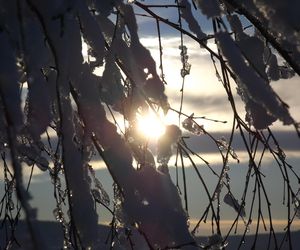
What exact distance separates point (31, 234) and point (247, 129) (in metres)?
1.36

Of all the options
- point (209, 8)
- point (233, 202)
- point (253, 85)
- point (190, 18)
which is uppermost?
point (190, 18)

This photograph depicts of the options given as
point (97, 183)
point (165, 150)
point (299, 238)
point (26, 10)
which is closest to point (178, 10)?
point (165, 150)

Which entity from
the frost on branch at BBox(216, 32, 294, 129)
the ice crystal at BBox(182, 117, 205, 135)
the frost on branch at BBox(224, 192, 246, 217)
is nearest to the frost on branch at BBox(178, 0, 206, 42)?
the frost on branch at BBox(216, 32, 294, 129)

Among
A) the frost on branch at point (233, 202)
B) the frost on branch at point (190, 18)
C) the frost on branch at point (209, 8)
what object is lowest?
the frost on branch at point (233, 202)

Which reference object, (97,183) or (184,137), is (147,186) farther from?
(97,183)

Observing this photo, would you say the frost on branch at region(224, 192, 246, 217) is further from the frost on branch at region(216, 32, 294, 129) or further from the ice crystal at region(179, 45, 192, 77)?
the frost on branch at region(216, 32, 294, 129)

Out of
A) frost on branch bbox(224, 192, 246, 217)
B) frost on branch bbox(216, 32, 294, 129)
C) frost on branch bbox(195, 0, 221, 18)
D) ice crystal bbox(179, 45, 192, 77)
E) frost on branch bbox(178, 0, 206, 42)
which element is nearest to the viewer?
frost on branch bbox(216, 32, 294, 129)

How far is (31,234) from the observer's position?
0.74 metres

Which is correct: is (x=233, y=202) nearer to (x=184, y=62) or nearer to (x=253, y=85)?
(x=184, y=62)

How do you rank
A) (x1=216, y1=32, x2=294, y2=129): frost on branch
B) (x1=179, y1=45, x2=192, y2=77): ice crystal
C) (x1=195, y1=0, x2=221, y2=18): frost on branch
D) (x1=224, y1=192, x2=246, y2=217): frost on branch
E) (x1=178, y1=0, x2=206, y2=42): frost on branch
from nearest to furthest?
(x1=216, y1=32, x2=294, y2=129): frost on branch < (x1=195, y1=0, x2=221, y2=18): frost on branch < (x1=178, y1=0, x2=206, y2=42): frost on branch < (x1=179, y1=45, x2=192, y2=77): ice crystal < (x1=224, y1=192, x2=246, y2=217): frost on branch

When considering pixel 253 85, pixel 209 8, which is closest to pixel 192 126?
pixel 209 8

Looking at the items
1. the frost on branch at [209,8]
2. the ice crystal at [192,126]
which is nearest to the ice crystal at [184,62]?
the ice crystal at [192,126]

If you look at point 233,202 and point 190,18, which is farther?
point 233,202

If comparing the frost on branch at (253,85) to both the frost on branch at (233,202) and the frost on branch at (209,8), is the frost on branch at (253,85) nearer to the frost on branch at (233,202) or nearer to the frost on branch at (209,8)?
the frost on branch at (209,8)
